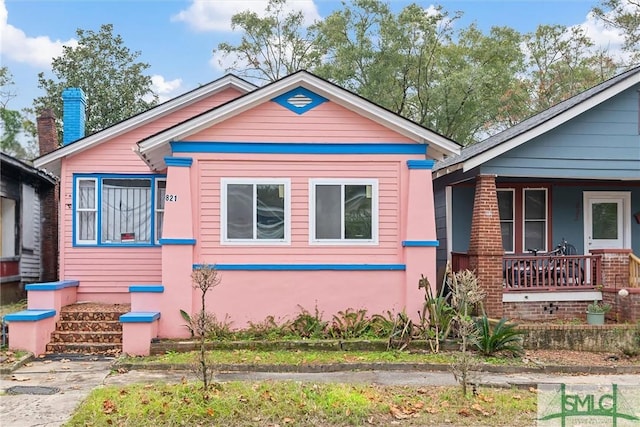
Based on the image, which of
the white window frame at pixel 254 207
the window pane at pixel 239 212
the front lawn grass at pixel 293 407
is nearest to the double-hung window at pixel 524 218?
the white window frame at pixel 254 207

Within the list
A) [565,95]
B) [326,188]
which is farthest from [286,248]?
[565,95]

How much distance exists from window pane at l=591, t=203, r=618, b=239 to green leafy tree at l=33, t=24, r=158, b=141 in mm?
21563

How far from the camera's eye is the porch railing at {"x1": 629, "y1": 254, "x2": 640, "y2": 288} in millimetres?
11477

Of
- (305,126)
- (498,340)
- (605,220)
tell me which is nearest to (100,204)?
(305,126)

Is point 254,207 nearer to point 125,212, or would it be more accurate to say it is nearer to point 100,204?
point 125,212

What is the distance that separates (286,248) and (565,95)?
954 inches

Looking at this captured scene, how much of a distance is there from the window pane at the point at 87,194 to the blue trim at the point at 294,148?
369 cm

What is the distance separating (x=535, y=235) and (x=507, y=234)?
2.24ft

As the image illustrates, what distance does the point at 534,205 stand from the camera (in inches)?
533

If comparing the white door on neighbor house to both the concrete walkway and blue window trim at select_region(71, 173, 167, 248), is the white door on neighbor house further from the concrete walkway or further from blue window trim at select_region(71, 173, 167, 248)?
blue window trim at select_region(71, 173, 167, 248)

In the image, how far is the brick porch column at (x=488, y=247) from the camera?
11.3 metres

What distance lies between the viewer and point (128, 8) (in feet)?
51.1

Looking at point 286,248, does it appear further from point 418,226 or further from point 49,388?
point 49,388

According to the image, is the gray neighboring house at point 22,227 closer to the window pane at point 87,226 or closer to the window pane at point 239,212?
the window pane at point 87,226
